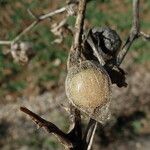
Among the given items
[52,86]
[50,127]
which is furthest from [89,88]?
[52,86]

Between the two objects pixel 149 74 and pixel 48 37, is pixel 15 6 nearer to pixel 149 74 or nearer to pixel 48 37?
pixel 48 37

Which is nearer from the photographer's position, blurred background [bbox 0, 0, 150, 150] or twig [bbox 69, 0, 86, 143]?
twig [bbox 69, 0, 86, 143]

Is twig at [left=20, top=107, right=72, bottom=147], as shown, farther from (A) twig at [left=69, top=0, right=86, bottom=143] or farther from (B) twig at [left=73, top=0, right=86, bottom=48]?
(B) twig at [left=73, top=0, right=86, bottom=48]

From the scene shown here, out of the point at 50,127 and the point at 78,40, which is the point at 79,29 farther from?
the point at 50,127

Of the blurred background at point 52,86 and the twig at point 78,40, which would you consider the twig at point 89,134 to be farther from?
the blurred background at point 52,86

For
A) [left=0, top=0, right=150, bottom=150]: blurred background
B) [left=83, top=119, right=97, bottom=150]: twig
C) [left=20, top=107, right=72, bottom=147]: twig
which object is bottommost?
Answer: [left=0, top=0, right=150, bottom=150]: blurred background

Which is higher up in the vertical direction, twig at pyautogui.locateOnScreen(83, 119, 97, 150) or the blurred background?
twig at pyautogui.locateOnScreen(83, 119, 97, 150)

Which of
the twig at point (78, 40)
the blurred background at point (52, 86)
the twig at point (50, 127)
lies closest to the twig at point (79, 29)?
the twig at point (78, 40)

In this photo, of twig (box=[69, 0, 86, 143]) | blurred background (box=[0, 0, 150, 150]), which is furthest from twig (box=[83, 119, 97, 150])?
blurred background (box=[0, 0, 150, 150])
